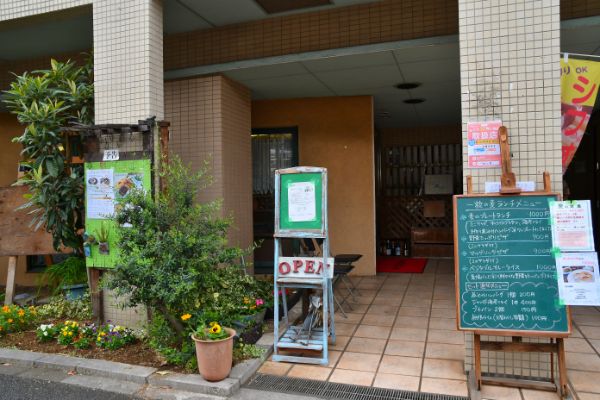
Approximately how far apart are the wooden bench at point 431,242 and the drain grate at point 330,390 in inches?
252

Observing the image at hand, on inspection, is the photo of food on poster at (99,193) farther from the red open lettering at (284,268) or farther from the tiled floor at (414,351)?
the tiled floor at (414,351)

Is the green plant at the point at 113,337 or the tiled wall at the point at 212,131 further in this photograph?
the tiled wall at the point at 212,131

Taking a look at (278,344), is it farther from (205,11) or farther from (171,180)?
(205,11)

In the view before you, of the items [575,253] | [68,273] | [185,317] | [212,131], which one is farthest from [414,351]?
[68,273]

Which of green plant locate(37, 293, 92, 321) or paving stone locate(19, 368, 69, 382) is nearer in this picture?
paving stone locate(19, 368, 69, 382)

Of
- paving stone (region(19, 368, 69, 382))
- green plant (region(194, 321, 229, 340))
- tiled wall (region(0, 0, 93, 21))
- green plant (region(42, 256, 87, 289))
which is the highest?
tiled wall (region(0, 0, 93, 21))

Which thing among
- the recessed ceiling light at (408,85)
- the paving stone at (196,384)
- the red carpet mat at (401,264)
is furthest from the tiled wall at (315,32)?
the red carpet mat at (401,264)

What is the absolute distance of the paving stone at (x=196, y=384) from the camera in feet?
10.5

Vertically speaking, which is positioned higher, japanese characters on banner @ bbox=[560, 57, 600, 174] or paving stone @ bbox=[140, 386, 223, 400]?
japanese characters on banner @ bbox=[560, 57, 600, 174]

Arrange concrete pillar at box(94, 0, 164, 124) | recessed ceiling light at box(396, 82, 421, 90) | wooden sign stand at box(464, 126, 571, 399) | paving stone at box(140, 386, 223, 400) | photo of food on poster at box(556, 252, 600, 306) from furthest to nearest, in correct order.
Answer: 1. recessed ceiling light at box(396, 82, 421, 90)
2. concrete pillar at box(94, 0, 164, 124)
3. paving stone at box(140, 386, 223, 400)
4. wooden sign stand at box(464, 126, 571, 399)
5. photo of food on poster at box(556, 252, 600, 306)

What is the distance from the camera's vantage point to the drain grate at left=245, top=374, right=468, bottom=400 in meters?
3.09

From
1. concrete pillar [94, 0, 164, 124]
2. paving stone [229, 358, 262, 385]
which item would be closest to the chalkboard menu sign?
paving stone [229, 358, 262, 385]

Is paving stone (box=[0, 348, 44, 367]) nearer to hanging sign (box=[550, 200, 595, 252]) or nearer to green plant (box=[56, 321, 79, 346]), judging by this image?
A: green plant (box=[56, 321, 79, 346])

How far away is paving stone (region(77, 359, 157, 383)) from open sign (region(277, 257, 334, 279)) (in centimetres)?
136
